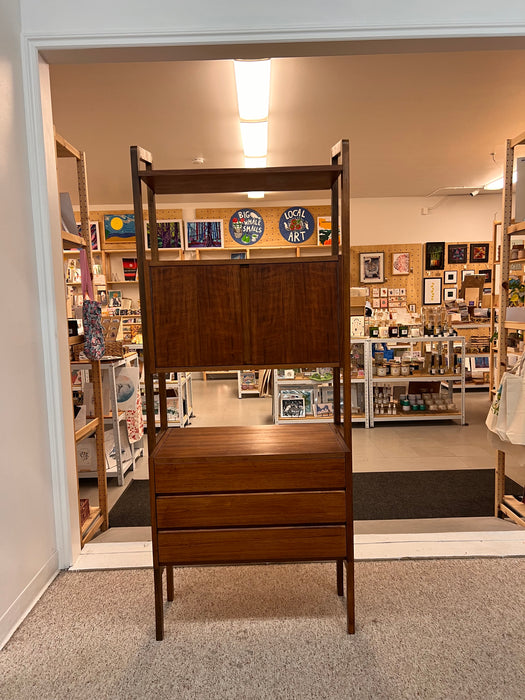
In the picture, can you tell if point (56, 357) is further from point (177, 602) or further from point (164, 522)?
point (177, 602)

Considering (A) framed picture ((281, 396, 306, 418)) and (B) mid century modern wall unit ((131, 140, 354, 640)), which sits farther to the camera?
(A) framed picture ((281, 396, 306, 418))

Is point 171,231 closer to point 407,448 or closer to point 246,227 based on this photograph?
point 246,227

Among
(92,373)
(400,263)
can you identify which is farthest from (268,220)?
(92,373)

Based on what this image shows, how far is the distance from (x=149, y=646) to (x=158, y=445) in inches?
29.1

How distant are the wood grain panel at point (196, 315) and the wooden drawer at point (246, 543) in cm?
63

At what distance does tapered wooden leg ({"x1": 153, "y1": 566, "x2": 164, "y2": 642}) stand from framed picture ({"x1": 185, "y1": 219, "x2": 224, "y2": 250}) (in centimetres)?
716

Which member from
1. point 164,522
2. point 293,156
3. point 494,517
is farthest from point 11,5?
point 293,156

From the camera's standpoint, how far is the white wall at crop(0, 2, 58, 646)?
188 centimetres

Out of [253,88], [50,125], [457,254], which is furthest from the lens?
[457,254]

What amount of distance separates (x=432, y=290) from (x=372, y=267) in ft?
3.86

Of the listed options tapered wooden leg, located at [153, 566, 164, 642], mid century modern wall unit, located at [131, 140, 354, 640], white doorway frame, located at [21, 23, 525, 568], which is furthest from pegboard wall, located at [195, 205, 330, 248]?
tapered wooden leg, located at [153, 566, 164, 642]

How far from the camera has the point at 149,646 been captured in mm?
1786

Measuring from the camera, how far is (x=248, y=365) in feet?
5.97

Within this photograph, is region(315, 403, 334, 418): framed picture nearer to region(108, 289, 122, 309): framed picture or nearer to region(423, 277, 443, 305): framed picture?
region(423, 277, 443, 305): framed picture
